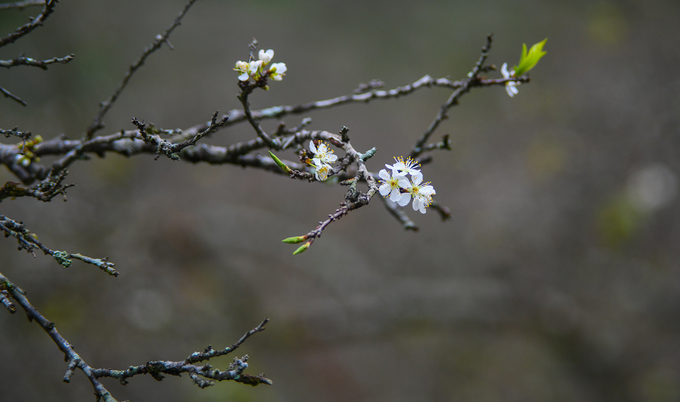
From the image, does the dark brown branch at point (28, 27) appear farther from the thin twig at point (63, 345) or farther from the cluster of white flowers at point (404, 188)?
the cluster of white flowers at point (404, 188)

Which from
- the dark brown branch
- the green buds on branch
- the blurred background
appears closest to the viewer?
the dark brown branch

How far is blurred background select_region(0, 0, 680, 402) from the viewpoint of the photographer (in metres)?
3.43

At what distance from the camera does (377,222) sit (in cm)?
485

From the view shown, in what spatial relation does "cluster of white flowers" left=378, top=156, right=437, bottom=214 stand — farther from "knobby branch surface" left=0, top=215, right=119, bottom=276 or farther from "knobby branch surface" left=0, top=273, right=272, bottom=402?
"knobby branch surface" left=0, top=215, right=119, bottom=276

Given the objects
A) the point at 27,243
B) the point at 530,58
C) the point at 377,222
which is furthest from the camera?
the point at 377,222

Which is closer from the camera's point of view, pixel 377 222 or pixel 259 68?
pixel 259 68

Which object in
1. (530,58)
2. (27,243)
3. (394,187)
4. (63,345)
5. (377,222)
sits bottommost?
(63,345)

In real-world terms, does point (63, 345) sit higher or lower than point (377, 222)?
lower

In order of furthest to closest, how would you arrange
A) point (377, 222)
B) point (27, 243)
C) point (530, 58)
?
point (377, 222) < point (530, 58) < point (27, 243)

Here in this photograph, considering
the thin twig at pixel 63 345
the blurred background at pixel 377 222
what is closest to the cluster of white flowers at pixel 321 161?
the thin twig at pixel 63 345

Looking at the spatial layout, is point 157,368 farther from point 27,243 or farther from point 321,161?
point 321,161

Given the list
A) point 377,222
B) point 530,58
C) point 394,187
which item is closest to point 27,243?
point 394,187

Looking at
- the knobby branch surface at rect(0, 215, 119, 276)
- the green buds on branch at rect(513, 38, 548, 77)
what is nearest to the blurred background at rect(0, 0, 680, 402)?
the knobby branch surface at rect(0, 215, 119, 276)

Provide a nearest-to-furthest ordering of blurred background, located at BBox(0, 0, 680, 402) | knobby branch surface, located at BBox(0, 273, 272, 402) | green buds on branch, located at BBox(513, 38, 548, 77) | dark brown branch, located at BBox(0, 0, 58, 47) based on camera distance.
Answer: knobby branch surface, located at BBox(0, 273, 272, 402)
dark brown branch, located at BBox(0, 0, 58, 47)
green buds on branch, located at BBox(513, 38, 548, 77)
blurred background, located at BBox(0, 0, 680, 402)
